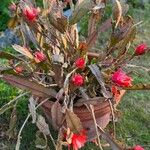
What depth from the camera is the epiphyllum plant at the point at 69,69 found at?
227cm

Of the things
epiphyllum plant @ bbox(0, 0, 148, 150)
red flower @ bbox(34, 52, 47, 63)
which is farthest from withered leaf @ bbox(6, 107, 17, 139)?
red flower @ bbox(34, 52, 47, 63)

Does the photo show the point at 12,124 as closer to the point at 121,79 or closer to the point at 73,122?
the point at 73,122

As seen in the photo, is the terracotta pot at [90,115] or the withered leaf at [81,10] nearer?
the withered leaf at [81,10]

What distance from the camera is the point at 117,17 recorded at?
2.39 metres

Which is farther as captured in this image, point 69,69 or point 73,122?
point 69,69

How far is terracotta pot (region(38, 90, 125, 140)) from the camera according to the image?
2467 millimetres

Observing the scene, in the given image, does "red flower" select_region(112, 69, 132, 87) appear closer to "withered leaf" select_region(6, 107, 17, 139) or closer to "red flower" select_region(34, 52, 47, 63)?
"red flower" select_region(34, 52, 47, 63)

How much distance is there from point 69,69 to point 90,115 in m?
0.30

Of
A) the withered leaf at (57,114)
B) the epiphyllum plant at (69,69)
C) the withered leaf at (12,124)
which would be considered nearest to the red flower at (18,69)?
the epiphyllum plant at (69,69)

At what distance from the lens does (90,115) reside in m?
2.50

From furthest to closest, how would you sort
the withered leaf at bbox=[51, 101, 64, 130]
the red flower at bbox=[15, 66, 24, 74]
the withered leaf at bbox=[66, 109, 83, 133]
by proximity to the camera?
the red flower at bbox=[15, 66, 24, 74], the withered leaf at bbox=[51, 101, 64, 130], the withered leaf at bbox=[66, 109, 83, 133]

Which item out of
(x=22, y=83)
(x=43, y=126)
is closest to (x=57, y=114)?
(x=43, y=126)

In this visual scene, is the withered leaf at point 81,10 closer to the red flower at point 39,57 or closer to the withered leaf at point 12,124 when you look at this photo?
the red flower at point 39,57

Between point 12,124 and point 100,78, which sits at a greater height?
point 100,78
